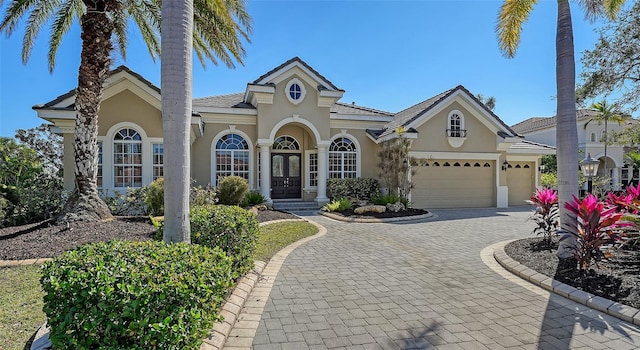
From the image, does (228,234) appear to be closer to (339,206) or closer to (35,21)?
(339,206)

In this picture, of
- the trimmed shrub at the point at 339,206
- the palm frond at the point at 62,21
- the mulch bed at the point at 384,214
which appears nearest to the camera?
the palm frond at the point at 62,21

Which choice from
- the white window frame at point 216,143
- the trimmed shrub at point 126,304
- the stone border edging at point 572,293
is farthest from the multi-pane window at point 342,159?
the trimmed shrub at point 126,304

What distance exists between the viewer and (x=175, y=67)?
14.3 ft

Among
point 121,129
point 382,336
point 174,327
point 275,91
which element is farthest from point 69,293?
point 275,91

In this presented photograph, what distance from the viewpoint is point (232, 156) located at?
17.2 metres

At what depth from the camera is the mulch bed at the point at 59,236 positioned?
702 cm

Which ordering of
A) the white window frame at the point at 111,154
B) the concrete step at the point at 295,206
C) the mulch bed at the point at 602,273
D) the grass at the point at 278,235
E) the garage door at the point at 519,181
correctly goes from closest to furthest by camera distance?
the mulch bed at the point at 602,273, the grass at the point at 278,235, the white window frame at the point at 111,154, the concrete step at the point at 295,206, the garage door at the point at 519,181

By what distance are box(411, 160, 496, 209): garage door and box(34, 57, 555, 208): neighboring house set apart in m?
0.06

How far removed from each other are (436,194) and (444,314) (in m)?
14.7

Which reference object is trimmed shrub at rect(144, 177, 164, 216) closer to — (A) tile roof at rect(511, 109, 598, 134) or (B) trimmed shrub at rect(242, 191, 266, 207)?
(B) trimmed shrub at rect(242, 191, 266, 207)

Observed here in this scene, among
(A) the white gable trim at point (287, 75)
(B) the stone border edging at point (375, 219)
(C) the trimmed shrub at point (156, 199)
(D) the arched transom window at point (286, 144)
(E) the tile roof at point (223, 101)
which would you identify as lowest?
(B) the stone border edging at point (375, 219)

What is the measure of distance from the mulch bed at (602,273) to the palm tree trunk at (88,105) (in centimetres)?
1134

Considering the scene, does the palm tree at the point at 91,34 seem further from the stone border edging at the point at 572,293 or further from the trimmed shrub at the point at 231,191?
the stone border edging at the point at 572,293

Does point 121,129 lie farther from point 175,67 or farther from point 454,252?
point 454,252
